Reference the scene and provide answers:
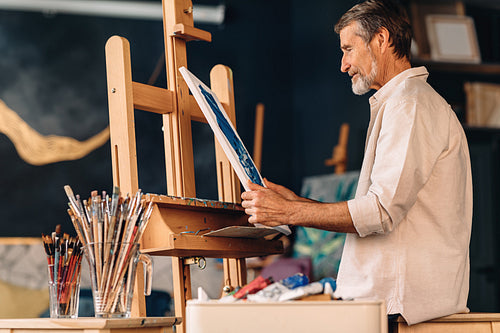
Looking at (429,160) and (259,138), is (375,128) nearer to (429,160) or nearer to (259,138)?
(429,160)

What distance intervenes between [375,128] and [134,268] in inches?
30.8

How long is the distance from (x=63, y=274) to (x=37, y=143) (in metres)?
3.82

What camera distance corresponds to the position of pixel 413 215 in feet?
5.94

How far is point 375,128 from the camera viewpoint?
1910mm

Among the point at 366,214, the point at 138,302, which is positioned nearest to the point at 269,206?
→ the point at 366,214

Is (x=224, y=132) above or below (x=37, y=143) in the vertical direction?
below

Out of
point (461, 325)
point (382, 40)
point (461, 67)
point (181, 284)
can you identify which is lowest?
point (461, 325)

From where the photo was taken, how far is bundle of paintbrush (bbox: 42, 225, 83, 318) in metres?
1.68

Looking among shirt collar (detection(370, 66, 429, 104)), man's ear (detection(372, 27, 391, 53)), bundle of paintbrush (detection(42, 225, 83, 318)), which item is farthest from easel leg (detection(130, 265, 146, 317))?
man's ear (detection(372, 27, 391, 53))

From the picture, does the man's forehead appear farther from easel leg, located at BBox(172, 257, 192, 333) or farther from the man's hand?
easel leg, located at BBox(172, 257, 192, 333)

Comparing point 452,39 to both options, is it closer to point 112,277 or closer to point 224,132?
point 224,132

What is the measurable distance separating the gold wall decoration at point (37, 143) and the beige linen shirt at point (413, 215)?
3.86 meters

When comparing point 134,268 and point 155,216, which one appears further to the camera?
point 155,216

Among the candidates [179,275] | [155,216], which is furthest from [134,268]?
[179,275]
